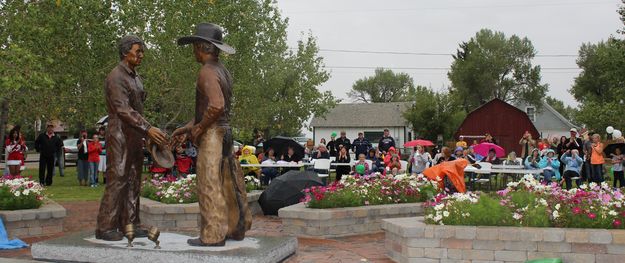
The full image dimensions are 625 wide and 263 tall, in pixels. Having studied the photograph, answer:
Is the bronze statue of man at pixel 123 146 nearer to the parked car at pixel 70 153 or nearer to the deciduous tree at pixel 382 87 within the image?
the parked car at pixel 70 153

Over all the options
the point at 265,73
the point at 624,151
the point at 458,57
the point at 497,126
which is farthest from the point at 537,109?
the point at 624,151

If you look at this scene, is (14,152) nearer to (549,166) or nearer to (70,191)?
(70,191)

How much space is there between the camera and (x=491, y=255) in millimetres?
7086

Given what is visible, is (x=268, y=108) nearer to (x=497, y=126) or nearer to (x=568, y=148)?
(x=497, y=126)

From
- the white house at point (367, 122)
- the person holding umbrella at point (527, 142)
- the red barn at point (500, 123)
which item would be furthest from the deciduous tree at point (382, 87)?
the person holding umbrella at point (527, 142)

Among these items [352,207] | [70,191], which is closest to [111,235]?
[352,207]

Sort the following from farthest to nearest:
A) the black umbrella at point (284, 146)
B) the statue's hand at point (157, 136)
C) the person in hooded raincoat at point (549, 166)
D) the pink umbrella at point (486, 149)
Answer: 1. the black umbrella at point (284, 146)
2. the pink umbrella at point (486, 149)
3. the person in hooded raincoat at point (549, 166)
4. the statue's hand at point (157, 136)

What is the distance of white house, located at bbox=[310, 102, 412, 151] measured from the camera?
61531 millimetres

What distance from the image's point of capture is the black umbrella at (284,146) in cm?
1869

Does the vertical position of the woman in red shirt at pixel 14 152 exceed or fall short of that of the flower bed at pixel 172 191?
it exceeds it

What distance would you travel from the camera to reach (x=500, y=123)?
44.0 m

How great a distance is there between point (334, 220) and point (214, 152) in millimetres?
3156

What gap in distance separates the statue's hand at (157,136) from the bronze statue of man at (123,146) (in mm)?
11

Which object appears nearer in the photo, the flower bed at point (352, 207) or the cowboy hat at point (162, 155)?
the cowboy hat at point (162, 155)
